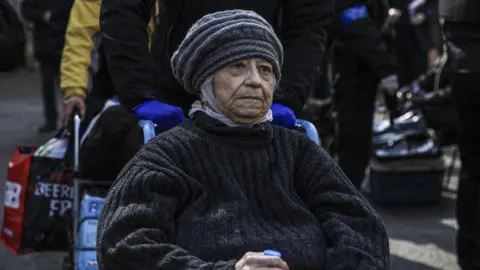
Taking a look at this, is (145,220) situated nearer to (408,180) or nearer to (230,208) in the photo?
(230,208)

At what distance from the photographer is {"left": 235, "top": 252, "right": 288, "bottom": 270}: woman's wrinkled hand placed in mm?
2723

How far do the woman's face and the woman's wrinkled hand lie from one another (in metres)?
0.52

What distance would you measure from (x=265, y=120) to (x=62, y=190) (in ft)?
6.33

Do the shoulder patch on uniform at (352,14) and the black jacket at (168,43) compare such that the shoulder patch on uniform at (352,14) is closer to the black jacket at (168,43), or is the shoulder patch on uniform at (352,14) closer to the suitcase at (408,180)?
the suitcase at (408,180)

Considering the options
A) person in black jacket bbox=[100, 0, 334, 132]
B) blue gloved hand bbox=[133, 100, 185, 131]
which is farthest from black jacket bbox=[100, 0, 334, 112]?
blue gloved hand bbox=[133, 100, 185, 131]

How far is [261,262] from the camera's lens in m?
2.72

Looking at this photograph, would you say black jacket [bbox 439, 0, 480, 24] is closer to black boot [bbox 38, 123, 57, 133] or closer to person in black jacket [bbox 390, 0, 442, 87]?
person in black jacket [bbox 390, 0, 442, 87]

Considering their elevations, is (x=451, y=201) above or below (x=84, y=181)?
below

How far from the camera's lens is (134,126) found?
4070mm

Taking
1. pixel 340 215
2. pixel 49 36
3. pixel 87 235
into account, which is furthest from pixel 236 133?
pixel 49 36

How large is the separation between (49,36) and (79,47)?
2887mm

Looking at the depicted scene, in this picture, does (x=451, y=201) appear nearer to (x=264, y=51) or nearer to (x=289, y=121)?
(x=289, y=121)

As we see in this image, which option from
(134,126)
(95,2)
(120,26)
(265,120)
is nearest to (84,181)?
(134,126)

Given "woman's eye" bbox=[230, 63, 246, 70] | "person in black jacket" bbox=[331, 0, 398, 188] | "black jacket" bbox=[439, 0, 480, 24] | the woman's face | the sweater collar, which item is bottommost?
"person in black jacket" bbox=[331, 0, 398, 188]
